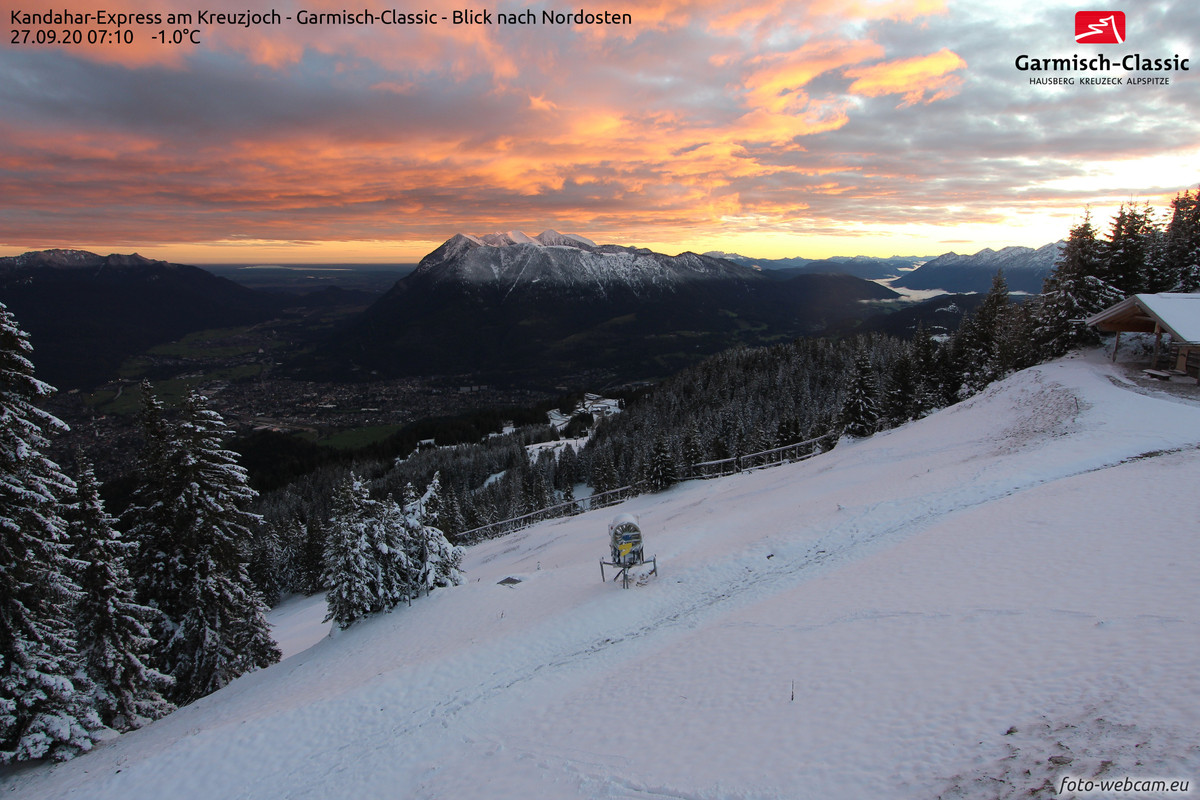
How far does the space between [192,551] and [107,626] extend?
136 inches

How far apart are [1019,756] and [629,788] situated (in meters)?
6.30

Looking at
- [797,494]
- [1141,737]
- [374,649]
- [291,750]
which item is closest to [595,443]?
[797,494]

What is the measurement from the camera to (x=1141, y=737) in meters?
7.02

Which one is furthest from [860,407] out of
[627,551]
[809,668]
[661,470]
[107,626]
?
[107,626]

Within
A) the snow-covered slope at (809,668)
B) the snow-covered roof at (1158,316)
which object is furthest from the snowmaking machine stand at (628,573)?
the snow-covered roof at (1158,316)

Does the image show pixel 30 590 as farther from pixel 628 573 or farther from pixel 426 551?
pixel 628 573

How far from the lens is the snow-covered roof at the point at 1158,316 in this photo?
27531 millimetres

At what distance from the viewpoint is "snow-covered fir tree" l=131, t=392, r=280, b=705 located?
20.0m

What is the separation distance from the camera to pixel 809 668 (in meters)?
11.8

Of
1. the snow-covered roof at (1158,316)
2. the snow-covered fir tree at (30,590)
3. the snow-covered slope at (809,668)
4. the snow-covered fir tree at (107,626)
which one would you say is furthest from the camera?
the snow-covered roof at (1158,316)

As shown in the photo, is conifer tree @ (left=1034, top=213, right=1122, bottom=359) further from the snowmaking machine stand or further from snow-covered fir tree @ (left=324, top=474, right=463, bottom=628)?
snow-covered fir tree @ (left=324, top=474, right=463, bottom=628)

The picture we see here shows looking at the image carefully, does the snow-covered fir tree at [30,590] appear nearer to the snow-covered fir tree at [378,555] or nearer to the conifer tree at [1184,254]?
the snow-covered fir tree at [378,555]

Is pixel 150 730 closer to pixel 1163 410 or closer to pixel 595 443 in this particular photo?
pixel 1163 410

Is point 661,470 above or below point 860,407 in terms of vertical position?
below
